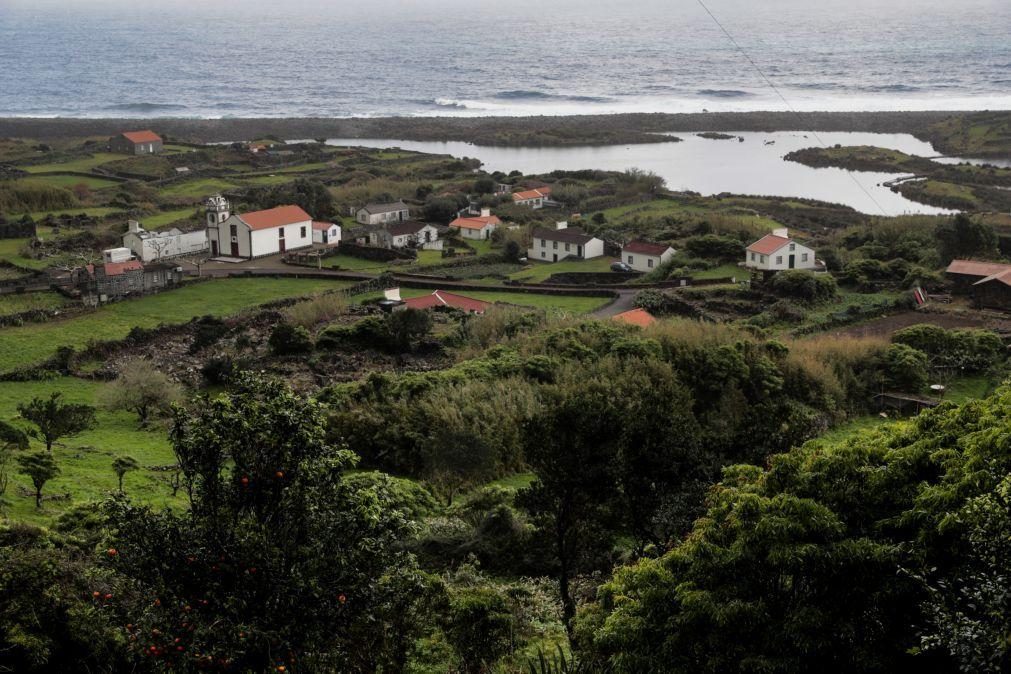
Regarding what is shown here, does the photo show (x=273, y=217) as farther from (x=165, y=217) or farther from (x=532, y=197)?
(x=532, y=197)

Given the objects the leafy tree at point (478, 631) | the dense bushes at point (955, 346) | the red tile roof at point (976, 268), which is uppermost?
the leafy tree at point (478, 631)

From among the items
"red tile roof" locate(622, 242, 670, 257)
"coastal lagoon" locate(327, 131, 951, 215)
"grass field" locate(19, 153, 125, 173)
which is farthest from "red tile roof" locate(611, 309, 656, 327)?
"grass field" locate(19, 153, 125, 173)

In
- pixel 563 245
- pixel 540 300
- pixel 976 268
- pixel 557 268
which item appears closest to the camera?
pixel 976 268

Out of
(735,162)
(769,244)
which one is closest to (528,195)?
(769,244)

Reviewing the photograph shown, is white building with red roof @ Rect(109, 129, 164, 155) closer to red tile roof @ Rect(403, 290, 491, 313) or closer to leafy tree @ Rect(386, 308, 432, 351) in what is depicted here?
red tile roof @ Rect(403, 290, 491, 313)

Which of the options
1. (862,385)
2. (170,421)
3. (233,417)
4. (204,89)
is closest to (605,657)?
(233,417)

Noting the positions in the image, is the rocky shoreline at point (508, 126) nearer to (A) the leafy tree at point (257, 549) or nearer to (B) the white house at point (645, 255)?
(B) the white house at point (645, 255)

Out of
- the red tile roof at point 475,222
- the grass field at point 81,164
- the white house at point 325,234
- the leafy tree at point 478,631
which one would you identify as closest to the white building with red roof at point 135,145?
the grass field at point 81,164
